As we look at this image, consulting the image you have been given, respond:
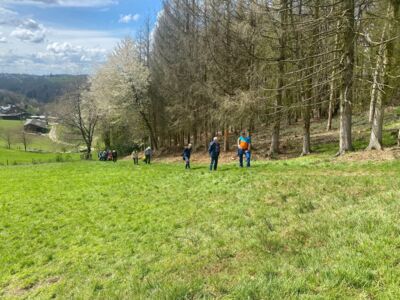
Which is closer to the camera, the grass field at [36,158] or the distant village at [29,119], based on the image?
the grass field at [36,158]

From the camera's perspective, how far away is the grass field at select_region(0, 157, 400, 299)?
15.2 feet

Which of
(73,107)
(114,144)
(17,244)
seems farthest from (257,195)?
(73,107)

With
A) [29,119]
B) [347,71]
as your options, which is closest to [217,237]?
[347,71]

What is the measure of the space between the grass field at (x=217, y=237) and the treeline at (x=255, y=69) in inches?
174

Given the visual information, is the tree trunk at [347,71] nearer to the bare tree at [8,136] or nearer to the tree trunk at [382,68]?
the tree trunk at [382,68]

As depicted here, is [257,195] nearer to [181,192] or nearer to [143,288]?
[181,192]

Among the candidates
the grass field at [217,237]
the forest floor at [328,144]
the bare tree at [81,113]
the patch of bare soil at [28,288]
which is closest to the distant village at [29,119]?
the bare tree at [81,113]

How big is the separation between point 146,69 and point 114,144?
49.7 ft

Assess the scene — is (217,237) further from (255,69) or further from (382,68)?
(255,69)

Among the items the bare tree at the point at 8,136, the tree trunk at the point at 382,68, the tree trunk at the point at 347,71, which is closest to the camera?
the tree trunk at the point at 382,68

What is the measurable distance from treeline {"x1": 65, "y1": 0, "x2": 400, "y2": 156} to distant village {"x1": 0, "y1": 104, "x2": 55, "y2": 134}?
76728mm

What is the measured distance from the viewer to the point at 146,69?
36500 mm

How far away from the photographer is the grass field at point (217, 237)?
15.2 feet

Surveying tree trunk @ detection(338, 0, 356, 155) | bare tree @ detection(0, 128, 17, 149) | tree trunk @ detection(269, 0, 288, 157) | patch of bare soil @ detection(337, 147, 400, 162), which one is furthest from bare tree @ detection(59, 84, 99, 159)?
bare tree @ detection(0, 128, 17, 149)
